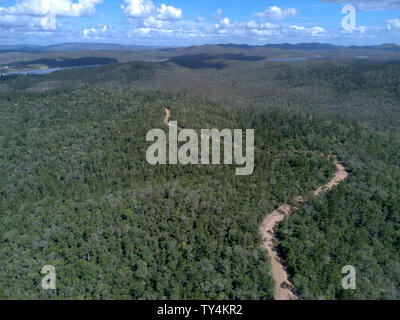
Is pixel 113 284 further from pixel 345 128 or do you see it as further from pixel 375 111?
pixel 375 111

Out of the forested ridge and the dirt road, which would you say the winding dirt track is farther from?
the forested ridge

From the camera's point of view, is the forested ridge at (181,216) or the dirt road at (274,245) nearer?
the dirt road at (274,245)

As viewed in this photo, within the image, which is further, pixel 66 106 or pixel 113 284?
pixel 66 106

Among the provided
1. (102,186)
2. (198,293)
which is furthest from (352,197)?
(102,186)

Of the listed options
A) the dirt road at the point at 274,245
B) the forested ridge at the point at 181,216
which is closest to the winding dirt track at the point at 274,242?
the dirt road at the point at 274,245

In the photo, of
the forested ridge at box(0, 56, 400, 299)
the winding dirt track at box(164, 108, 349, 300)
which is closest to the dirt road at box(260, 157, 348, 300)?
the winding dirt track at box(164, 108, 349, 300)

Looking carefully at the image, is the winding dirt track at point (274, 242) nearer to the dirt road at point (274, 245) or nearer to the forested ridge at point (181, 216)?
the dirt road at point (274, 245)
